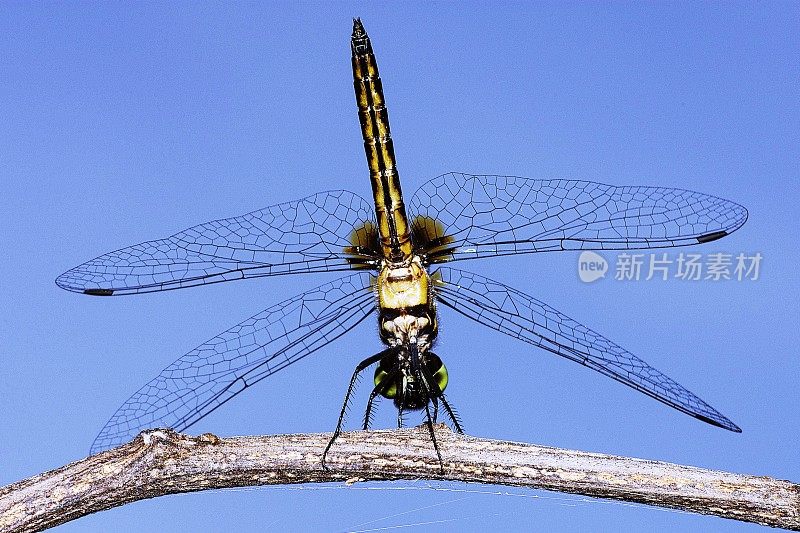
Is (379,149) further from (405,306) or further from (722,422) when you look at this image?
(722,422)

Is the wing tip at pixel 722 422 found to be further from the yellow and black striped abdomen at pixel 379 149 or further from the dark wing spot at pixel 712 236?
the yellow and black striped abdomen at pixel 379 149

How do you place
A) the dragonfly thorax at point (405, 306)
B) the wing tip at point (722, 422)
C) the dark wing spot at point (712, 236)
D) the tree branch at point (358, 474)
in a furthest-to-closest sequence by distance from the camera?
the dark wing spot at point (712, 236) < the dragonfly thorax at point (405, 306) < the wing tip at point (722, 422) < the tree branch at point (358, 474)

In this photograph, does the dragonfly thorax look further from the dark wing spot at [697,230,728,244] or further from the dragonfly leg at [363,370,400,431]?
the dark wing spot at [697,230,728,244]

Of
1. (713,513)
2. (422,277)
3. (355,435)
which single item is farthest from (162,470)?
(713,513)

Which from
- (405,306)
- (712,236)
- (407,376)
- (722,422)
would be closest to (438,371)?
(407,376)

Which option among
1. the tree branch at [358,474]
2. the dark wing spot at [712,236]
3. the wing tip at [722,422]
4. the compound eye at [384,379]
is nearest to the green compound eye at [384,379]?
the compound eye at [384,379]

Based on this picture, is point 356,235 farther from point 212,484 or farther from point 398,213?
point 212,484
